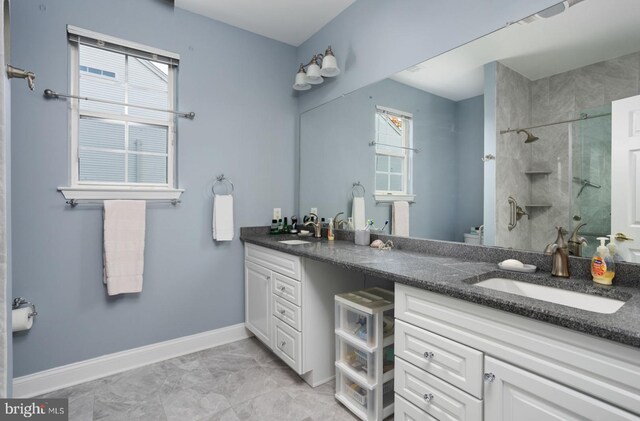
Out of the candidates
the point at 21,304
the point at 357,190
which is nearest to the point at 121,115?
the point at 21,304

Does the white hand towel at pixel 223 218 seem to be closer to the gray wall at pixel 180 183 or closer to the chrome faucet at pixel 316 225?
the gray wall at pixel 180 183

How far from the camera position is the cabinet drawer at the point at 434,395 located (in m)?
1.08

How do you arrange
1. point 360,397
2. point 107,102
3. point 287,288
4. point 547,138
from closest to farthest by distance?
point 547,138 < point 360,397 < point 287,288 < point 107,102

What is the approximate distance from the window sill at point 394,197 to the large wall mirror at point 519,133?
0.03 ft

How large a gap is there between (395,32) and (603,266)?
5.59 feet

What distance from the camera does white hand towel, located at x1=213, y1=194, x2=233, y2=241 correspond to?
8.15ft

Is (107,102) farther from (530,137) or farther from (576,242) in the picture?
(576,242)

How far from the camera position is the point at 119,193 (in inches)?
83.8

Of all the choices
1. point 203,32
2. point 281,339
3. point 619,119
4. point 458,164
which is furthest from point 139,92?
point 619,119

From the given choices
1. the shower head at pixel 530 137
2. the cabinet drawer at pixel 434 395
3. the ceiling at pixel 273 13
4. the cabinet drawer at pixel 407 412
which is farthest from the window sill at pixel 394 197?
the ceiling at pixel 273 13

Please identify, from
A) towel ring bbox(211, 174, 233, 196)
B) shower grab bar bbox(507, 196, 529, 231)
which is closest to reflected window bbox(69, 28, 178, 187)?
towel ring bbox(211, 174, 233, 196)

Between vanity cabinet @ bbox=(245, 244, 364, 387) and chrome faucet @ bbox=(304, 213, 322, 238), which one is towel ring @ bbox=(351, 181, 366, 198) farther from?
vanity cabinet @ bbox=(245, 244, 364, 387)

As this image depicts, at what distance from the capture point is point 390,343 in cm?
162

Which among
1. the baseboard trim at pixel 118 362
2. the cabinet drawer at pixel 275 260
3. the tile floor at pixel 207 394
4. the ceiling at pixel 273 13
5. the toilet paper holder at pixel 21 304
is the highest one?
the ceiling at pixel 273 13
